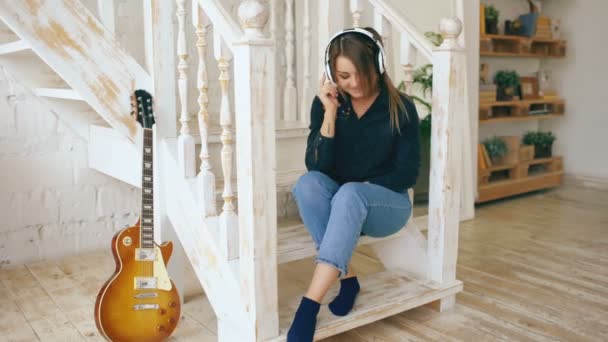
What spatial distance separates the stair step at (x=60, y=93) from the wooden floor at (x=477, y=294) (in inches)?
32.1

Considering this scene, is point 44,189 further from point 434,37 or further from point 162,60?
point 434,37

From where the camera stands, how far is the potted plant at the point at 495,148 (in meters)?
4.31

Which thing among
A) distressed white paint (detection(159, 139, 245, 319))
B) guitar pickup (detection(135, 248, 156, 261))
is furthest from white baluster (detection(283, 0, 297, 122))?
guitar pickup (detection(135, 248, 156, 261))

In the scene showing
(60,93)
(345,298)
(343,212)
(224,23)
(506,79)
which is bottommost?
(345,298)

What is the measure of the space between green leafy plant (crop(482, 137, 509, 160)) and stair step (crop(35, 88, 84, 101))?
294 centimetres

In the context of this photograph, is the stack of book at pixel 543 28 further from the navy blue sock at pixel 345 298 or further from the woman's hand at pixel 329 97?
the navy blue sock at pixel 345 298

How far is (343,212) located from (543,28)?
3546 millimetres

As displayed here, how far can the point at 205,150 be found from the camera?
6.30ft

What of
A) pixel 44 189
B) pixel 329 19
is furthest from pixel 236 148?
pixel 44 189

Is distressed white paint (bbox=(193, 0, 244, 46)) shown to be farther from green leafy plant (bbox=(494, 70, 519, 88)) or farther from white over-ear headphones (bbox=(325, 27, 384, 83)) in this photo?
green leafy plant (bbox=(494, 70, 519, 88))

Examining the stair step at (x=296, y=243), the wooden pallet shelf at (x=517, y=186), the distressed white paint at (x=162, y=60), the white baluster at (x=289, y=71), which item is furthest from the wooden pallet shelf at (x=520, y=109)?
the distressed white paint at (x=162, y=60)

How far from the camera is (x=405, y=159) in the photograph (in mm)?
2055

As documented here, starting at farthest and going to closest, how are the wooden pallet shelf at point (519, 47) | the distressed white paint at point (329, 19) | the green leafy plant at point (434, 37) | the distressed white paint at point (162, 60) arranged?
the wooden pallet shelf at point (519, 47)
the green leafy plant at point (434, 37)
the distressed white paint at point (329, 19)
the distressed white paint at point (162, 60)

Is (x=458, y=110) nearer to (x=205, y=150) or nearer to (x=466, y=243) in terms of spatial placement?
(x=205, y=150)
